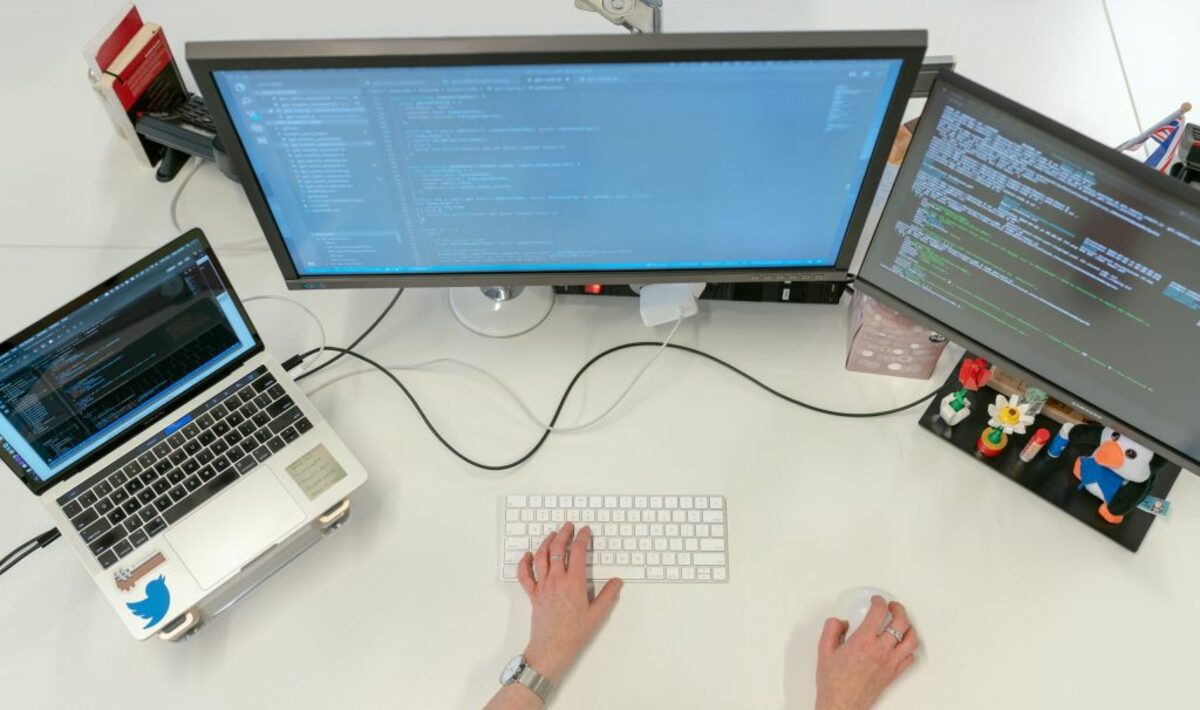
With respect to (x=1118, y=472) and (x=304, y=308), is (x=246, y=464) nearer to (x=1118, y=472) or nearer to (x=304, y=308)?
(x=304, y=308)

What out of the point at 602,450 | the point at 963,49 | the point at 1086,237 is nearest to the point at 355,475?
the point at 602,450

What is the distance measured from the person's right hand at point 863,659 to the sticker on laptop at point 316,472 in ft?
1.96

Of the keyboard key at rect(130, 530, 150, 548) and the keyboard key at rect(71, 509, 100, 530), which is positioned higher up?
the keyboard key at rect(71, 509, 100, 530)

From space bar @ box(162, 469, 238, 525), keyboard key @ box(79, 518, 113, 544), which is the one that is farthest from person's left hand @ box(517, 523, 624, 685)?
keyboard key @ box(79, 518, 113, 544)

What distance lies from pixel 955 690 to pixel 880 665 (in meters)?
0.09

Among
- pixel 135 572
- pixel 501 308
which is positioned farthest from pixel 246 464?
pixel 501 308

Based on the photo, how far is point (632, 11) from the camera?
1.07 meters

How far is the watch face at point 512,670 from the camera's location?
3.29ft

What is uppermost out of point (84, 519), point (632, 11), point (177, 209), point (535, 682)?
point (632, 11)

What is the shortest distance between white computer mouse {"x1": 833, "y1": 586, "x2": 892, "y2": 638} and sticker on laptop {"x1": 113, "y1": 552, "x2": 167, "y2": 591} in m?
0.78

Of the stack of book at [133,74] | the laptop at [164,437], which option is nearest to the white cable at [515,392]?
the laptop at [164,437]

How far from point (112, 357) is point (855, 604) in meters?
0.89

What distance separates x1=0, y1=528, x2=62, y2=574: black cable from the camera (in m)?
1.08

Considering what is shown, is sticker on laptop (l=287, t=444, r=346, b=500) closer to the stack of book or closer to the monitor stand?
the monitor stand
